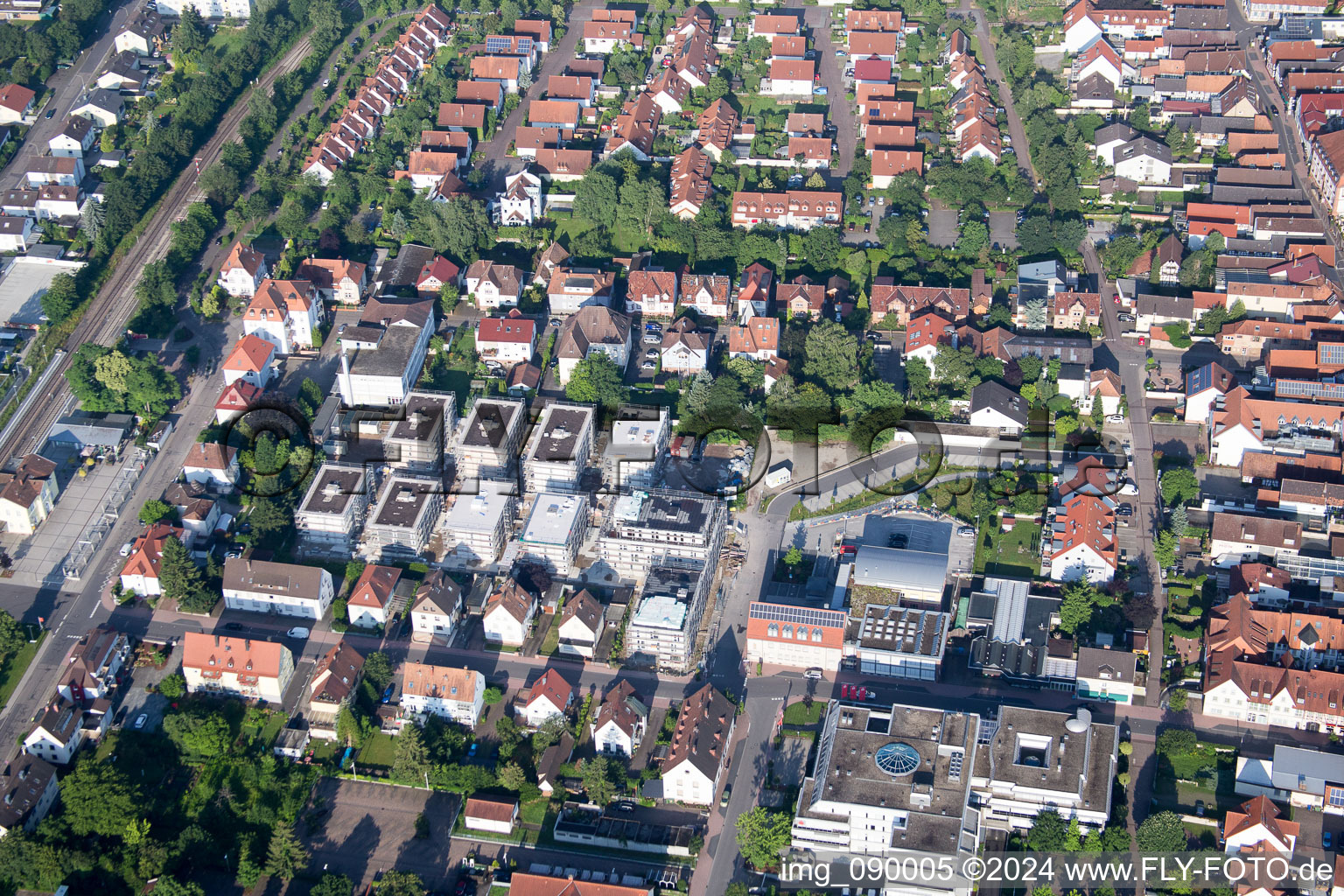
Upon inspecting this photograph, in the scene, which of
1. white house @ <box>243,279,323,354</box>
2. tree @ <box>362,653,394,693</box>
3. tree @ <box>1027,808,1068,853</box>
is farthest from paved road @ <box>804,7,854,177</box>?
tree @ <box>1027,808,1068,853</box>

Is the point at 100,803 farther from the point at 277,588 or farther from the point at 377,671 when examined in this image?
the point at 277,588

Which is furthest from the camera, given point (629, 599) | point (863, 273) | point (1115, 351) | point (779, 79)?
point (779, 79)

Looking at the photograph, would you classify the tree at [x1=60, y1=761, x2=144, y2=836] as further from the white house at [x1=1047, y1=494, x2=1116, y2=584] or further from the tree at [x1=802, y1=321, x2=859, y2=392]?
the white house at [x1=1047, y1=494, x2=1116, y2=584]

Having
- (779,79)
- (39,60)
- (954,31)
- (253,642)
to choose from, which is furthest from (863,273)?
(39,60)

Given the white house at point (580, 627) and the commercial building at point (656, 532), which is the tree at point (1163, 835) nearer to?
the commercial building at point (656, 532)

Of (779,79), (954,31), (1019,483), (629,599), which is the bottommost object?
(629,599)

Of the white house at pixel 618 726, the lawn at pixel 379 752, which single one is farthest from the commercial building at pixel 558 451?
the lawn at pixel 379 752

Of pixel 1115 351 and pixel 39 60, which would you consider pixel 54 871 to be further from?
pixel 39 60
